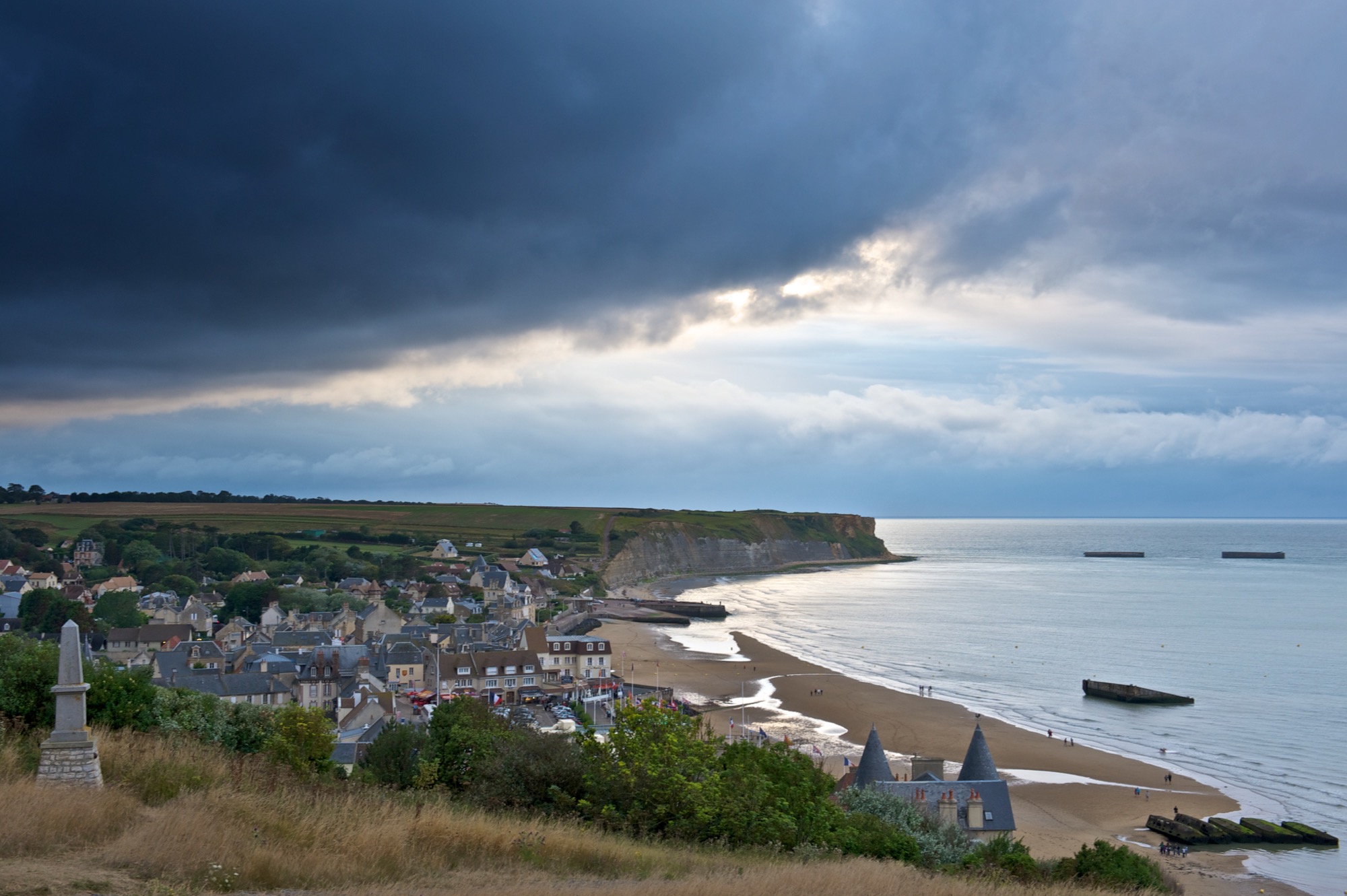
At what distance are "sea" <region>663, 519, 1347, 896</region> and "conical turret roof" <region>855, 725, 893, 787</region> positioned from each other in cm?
1218

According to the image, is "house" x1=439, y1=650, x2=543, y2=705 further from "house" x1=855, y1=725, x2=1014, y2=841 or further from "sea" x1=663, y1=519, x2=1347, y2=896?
"house" x1=855, y1=725, x2=1014, y2=841

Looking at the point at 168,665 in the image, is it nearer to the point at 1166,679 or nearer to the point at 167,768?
the point at 167,768

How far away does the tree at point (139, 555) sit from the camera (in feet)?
389

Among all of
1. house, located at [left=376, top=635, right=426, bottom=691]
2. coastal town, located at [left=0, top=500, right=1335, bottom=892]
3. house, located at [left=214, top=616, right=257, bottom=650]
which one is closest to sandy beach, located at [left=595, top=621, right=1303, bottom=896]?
coastal town, located at [left=0, top=500, right=1335, bottom=892]

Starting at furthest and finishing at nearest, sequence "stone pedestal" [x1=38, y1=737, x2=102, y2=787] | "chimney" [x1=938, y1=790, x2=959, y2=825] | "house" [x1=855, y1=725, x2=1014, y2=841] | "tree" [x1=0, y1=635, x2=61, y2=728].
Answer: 1. "house" [x1=855, y1=725, x2=1014, y2=841]
2. "chimney" [x1=938, y1=790, x2=959, y2=825]
3. "tree" [x1=0, y1=635, x2=61, y2=728]
4. "stone pedestal" [x1=38, y1=737, x2=102, y2=787]

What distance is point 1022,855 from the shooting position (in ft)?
74.3

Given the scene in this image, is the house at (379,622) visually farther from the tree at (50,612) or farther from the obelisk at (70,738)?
the obelisk at (70,738)

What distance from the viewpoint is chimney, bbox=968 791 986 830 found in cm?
2920

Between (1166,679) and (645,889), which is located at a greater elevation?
(645,889)

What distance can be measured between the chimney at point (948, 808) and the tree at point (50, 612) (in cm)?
6084

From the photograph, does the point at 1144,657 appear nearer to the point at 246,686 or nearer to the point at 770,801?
the point at 246,686

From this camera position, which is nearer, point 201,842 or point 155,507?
point 201,842

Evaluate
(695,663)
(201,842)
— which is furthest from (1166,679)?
(201,842)

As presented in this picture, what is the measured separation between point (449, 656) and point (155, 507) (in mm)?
150600
